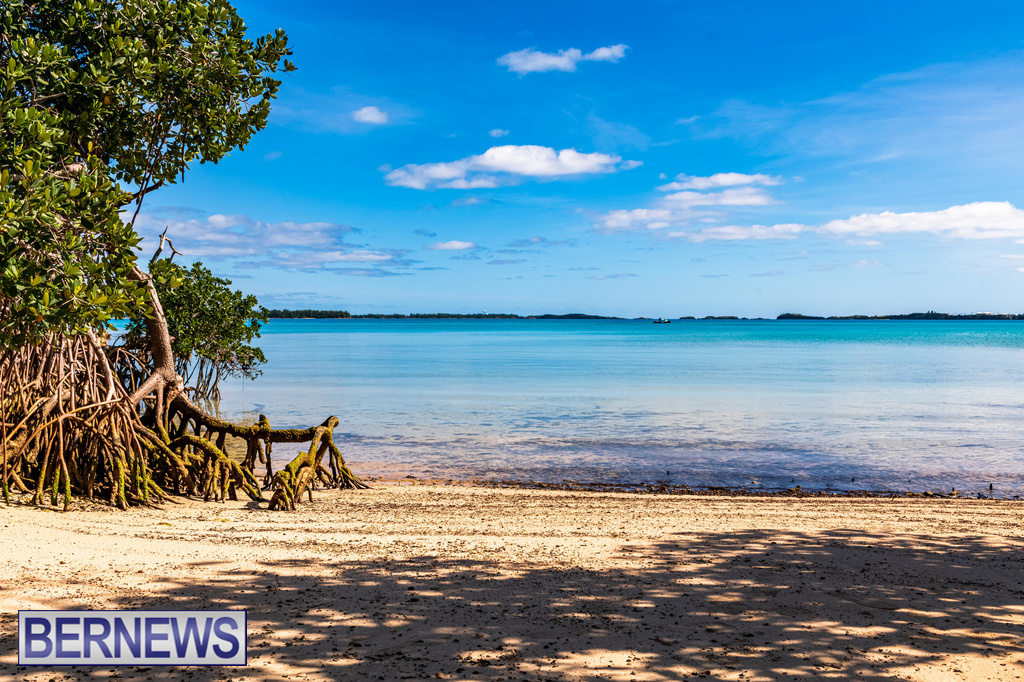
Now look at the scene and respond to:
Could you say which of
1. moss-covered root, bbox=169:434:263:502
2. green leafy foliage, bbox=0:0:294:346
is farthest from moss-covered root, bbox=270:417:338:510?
green leafy foliage, bbox=0:0:294:346

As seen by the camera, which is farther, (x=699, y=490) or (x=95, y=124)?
(x=699, y=490)

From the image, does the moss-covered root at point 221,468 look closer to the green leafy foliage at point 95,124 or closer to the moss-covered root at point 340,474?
the moss-covered root at point 340,474

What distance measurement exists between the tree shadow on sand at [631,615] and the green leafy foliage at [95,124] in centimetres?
332

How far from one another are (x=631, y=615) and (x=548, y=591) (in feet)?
2.51

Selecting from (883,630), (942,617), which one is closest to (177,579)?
(883,630)

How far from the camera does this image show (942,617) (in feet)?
16.2

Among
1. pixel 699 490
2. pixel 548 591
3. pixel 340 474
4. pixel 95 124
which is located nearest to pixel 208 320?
pixel 340 474

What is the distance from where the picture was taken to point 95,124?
856cm

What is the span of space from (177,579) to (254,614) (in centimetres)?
108

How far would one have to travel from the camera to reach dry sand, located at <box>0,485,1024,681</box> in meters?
4.18

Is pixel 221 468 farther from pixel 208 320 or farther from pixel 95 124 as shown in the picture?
pixel 208 320

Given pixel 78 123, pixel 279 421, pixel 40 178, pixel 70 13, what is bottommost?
→ pixel 279 421

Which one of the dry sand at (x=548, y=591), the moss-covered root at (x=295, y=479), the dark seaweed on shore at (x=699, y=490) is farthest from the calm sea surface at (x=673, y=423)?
the dry sand at (x=548, y=591)

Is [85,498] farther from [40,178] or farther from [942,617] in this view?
[942,617]
